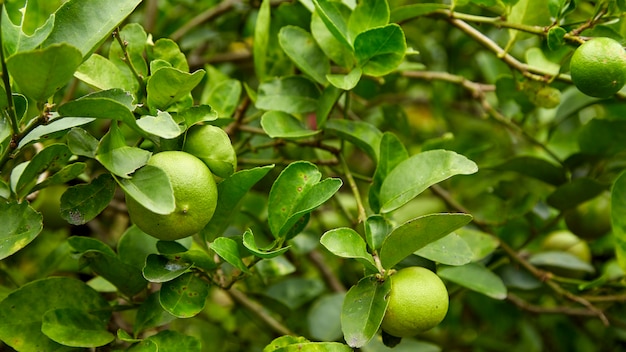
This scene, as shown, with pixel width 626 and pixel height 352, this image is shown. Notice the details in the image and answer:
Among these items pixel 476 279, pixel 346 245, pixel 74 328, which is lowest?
pixel 476 279

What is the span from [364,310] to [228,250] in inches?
6.5

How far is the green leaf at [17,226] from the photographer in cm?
70

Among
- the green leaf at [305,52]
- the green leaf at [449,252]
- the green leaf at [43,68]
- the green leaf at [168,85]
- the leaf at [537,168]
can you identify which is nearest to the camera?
the green leaf at [43,68]

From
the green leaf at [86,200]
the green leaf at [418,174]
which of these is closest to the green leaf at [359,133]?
the green leaf at [418,174]

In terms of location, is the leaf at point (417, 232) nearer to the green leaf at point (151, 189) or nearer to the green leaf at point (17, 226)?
the green leaf at point (151, 189)

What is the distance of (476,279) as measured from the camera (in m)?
0.99

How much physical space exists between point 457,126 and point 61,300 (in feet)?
3.97

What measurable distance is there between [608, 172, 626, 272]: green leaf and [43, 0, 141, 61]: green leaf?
71 cm

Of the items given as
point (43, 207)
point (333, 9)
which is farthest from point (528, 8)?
point (43, 207)

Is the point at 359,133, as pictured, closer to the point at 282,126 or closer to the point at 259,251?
the point at 282,126

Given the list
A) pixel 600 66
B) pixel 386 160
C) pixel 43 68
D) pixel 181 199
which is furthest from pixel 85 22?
pixel 600 66

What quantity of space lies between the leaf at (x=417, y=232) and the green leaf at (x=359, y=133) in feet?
0.80

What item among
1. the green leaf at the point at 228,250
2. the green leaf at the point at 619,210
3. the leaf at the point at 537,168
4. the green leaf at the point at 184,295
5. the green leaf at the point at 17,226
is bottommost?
the leaf at the point at 537,168

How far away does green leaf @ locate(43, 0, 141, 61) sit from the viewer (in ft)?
2.23
